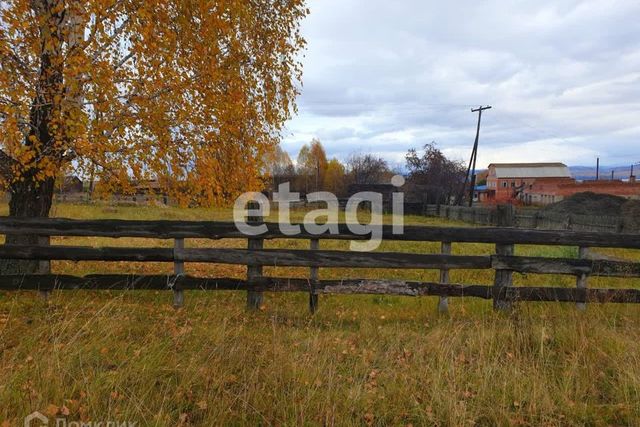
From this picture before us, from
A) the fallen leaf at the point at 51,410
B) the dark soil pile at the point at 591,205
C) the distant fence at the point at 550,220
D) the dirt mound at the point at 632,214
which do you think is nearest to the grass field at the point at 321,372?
the fallen leaf at the point at 51,410

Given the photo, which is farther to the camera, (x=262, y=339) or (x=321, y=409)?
(x=262, y=339)

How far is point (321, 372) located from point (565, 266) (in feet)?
13.0

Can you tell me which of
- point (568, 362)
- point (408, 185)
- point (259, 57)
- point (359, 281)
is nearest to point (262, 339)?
point (359, 281)

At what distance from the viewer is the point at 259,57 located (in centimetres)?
732

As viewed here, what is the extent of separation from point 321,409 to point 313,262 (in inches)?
98.6

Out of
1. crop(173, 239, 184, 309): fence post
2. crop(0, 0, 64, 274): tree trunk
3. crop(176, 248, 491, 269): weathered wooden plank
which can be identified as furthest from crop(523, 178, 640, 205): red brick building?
crop(0, 0, 64, 274): tree trunk

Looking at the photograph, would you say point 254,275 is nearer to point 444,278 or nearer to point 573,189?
point 444,278

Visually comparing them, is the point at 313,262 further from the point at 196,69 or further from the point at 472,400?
the point at 196,69

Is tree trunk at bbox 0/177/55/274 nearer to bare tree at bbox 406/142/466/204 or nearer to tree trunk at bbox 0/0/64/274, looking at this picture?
tree trunk at bbox 0/0/64/274

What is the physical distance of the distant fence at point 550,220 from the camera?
54.2 feet

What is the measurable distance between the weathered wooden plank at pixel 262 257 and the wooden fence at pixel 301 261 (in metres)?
0.01

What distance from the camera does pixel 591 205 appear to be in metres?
28.8

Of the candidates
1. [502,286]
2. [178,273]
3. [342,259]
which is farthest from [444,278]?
[178,273]

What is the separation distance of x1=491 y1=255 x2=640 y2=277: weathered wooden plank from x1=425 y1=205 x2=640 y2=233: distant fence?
254 centimetres
